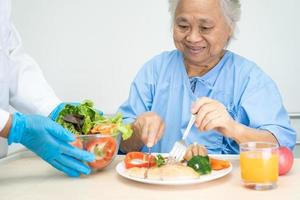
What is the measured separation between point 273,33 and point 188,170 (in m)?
1.40

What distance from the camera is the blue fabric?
4.75ft

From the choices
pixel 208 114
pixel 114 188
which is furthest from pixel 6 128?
pixel 208 114

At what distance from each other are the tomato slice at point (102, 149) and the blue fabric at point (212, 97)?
0.46 m

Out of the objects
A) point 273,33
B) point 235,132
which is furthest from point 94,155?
point 273,33

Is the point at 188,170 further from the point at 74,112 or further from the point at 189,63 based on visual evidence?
the point at 189,63

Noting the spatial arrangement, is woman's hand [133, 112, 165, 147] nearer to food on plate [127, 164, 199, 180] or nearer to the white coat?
food on plate [127, 164, 199, 180]

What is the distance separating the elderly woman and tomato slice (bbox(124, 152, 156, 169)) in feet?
0.54

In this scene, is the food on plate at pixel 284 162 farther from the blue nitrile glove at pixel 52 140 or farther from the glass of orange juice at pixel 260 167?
the blue nitrile glove at pixel 52 140

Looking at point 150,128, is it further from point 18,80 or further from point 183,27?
point 18,80

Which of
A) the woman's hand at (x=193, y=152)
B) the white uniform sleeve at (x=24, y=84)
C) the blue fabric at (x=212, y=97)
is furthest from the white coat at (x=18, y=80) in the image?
the woman's hand at (x=193, y=152)

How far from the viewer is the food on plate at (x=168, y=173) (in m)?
1.00

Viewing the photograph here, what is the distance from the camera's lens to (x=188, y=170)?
1.01 metres

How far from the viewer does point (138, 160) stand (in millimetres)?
1146

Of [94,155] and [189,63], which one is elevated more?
[189,63]
